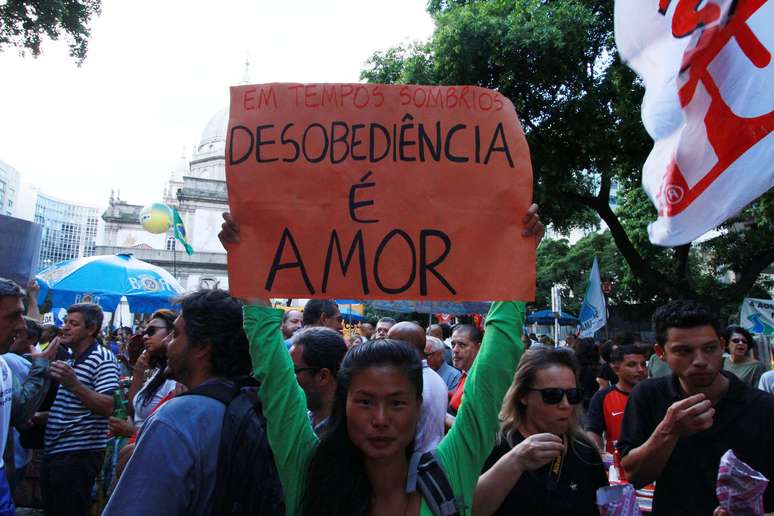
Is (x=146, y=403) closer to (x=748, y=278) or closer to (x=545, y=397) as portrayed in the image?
(x=545, y=397)

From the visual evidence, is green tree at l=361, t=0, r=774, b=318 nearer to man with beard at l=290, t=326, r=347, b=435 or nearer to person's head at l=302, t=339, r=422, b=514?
man with beard at l=290, t=326, r=347, b=435

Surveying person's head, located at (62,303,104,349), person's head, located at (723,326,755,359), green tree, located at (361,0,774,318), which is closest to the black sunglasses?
person's head, located at (62,303,104,349)

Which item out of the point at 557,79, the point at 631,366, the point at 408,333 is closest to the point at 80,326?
the point at 408,333

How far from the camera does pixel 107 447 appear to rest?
4383mm

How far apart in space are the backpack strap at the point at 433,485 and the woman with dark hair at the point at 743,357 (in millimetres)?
5542

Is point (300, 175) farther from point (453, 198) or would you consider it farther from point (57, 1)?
point (57, 1)

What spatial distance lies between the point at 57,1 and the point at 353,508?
10873 millimetres

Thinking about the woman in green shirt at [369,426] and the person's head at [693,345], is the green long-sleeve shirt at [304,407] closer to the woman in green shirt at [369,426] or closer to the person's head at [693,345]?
the woman in green shirt at [369,426]

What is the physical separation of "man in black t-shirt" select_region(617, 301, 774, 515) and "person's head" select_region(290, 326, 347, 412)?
137cm

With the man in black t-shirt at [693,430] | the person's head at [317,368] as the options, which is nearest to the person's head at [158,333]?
the person's head at [317,368]

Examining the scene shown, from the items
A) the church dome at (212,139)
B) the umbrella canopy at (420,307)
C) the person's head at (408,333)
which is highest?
the church dome at (212,139)

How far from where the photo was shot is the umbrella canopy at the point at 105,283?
337 inches

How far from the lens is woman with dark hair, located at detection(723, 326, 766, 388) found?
6219mm

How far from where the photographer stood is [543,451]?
199 cm
